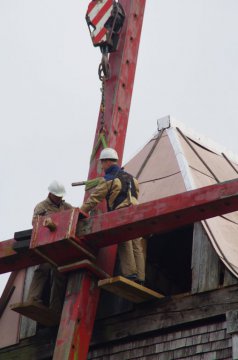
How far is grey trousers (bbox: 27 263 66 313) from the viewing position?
56.9 feet

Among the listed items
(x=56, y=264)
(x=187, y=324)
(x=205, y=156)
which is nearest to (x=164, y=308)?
(x=187, y=324)

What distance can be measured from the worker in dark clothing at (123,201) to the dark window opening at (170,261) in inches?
83.7

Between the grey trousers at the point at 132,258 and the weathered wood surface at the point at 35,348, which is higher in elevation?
the grey trousers at the point at 132,258

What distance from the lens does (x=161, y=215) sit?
15.5 m

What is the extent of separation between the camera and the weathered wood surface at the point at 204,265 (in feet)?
53.4

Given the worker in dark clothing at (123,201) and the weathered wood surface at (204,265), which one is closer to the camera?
the weathered wood surface at (204,265)

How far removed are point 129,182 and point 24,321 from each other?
2905 mm

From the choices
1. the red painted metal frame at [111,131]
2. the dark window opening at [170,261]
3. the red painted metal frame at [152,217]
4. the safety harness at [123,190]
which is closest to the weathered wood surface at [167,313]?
the red painted metal frame at [111,131]

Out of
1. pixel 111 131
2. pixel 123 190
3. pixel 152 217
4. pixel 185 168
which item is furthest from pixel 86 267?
pixel 185 168

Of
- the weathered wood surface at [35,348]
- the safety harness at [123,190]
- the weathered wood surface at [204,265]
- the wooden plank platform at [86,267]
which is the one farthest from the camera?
the weathered wood surface at [35,348]

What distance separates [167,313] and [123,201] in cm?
158

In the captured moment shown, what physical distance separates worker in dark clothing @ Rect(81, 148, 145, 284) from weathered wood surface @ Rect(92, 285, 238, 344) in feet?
1.53

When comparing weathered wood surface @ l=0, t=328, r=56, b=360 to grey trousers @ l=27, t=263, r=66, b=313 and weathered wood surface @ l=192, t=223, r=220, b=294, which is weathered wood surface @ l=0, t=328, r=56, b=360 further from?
weathered wood surface @ l=192, t=223, r=220, b=294

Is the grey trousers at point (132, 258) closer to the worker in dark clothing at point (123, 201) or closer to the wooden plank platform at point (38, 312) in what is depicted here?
the worker in dark clothing at point (123, 201)
